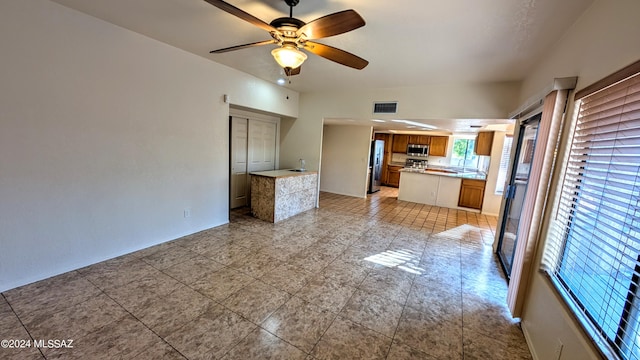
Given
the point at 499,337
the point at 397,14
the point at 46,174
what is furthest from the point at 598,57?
the point at 46,174

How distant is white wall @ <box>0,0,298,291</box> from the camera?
2.23 meters

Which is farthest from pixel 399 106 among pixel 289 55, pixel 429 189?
Answer: pixel 429 189

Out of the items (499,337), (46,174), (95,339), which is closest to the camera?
(95,339)

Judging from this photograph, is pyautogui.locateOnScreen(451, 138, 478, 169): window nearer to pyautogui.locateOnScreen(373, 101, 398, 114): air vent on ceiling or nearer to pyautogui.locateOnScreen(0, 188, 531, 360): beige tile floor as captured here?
pyautogui.locateOnScreen(373, 101, 398, 114): air vent on ceiling

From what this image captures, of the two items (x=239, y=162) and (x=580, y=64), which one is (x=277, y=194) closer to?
(x=239, y=162)

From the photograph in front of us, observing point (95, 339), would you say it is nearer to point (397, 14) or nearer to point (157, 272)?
point (157, 272)

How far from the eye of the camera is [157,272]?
2711mm

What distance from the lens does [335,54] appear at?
221 cm

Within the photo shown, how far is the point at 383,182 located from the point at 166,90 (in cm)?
821

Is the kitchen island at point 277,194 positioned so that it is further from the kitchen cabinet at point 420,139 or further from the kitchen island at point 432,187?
the kitchen cabinet at point 420,139

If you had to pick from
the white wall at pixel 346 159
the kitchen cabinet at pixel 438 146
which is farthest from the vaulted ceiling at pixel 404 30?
the kitchen cabinet at pixel 438 146

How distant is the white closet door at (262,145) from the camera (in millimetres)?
5488

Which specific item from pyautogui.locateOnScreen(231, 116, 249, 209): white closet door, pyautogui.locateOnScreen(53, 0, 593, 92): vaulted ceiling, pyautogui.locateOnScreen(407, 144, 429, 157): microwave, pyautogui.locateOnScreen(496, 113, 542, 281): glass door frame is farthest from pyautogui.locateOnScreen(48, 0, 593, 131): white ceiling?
pyautogui.locateOnScreen(407, 144, 429, 157): microwave

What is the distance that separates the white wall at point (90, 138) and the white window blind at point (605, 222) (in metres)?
4.22
